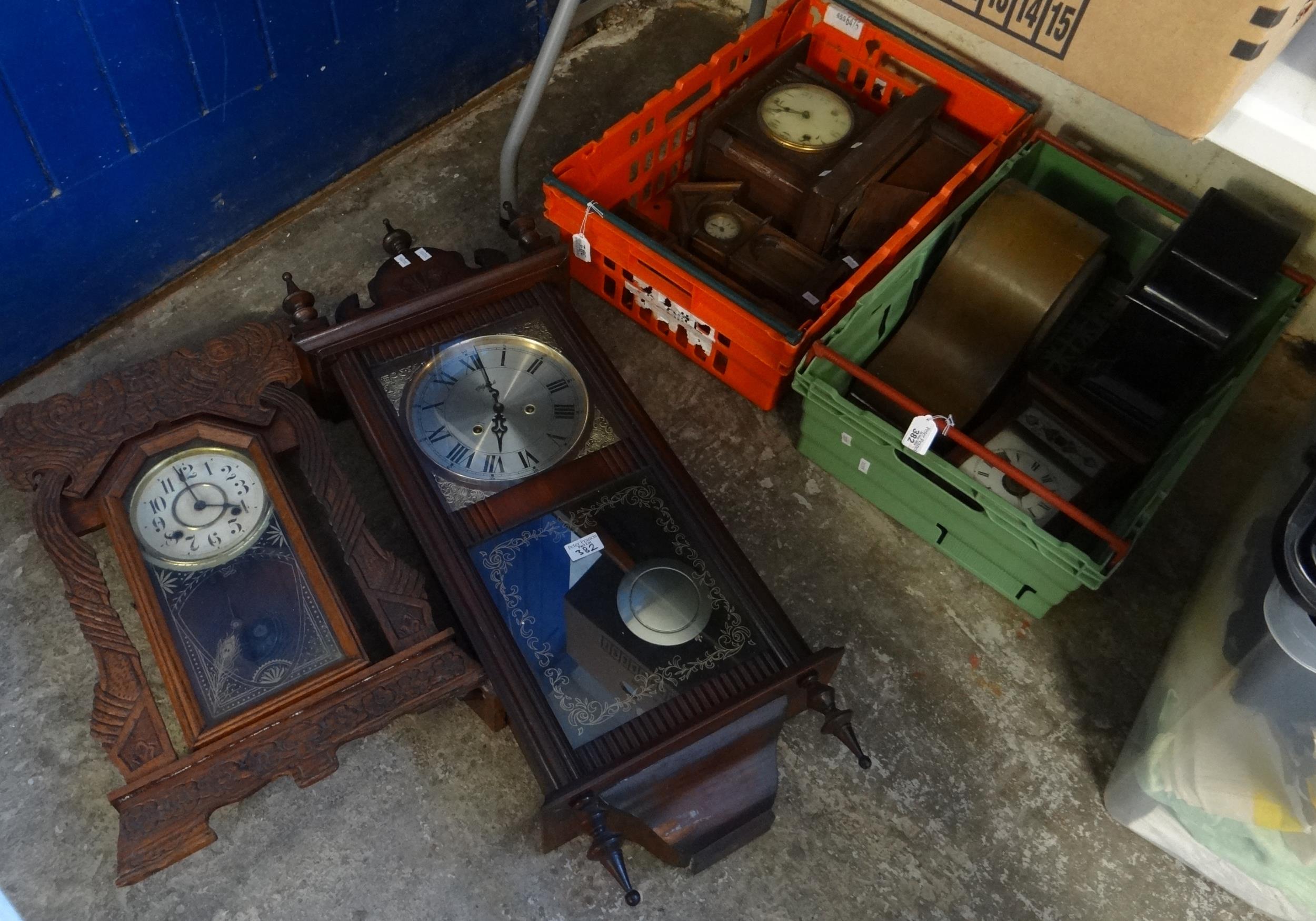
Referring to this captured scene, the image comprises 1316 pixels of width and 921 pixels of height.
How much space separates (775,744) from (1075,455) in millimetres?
656

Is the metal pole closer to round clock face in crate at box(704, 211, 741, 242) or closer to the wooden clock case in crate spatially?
round clock face in crate at box(704, 211, 741, 242)

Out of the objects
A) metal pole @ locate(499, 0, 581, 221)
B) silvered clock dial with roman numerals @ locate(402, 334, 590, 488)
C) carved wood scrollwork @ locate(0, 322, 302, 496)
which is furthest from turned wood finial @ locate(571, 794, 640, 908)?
metal pole @ locate(499, 0, 581, 221)

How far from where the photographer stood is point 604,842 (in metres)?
1.22

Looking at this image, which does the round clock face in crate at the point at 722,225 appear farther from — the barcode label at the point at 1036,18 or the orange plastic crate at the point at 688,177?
the barcode label at the point at 1036,18

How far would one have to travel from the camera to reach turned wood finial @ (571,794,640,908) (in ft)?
3.94

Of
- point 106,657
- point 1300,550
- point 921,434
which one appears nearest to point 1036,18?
point 921,434

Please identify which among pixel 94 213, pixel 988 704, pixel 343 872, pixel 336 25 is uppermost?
pixel 336 25

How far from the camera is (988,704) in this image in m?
1.54

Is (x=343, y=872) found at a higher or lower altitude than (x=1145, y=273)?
lower

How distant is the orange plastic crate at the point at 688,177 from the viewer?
5.21 feet

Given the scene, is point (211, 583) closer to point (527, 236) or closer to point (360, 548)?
point (360, 548)

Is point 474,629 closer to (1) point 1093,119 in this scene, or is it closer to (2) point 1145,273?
(2) point 1145,273

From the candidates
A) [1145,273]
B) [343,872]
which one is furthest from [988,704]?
[343,872]

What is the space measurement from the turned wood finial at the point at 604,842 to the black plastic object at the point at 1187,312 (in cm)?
99
